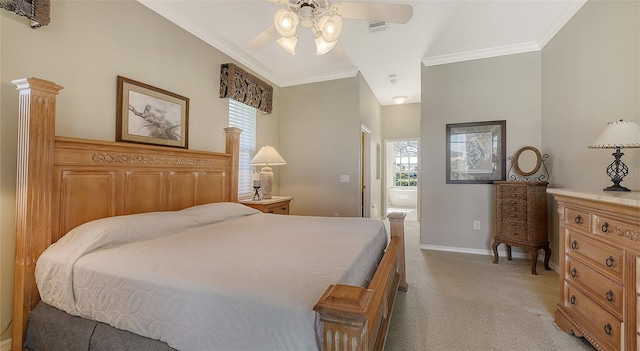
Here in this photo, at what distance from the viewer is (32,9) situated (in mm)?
1618

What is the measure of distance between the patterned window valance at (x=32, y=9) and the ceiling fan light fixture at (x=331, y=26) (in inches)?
70.3

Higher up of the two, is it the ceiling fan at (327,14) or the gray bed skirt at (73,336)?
the ceiling fan at (327,14)

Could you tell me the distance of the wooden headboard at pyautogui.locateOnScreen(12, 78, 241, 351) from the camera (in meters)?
1.48

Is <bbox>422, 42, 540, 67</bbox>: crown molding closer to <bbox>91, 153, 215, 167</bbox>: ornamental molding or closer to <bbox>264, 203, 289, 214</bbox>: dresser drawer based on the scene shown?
<bbox>264, 203, 289, 214</bbox>: dresser drawer

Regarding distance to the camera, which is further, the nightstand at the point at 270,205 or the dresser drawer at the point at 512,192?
the nightstand at the point at 270,205

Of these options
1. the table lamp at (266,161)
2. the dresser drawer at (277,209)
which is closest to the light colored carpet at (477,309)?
Result: the dresser drawer at (277,209)

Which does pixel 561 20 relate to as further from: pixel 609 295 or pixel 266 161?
pixel 266 161

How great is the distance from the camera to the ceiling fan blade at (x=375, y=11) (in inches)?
66.6

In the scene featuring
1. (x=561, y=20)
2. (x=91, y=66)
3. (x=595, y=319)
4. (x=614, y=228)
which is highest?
(x=561, y=20)

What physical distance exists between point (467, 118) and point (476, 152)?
19.4 inches

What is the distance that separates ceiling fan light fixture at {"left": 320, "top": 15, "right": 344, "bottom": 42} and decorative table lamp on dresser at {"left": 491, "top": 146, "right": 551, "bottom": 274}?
2.79 m

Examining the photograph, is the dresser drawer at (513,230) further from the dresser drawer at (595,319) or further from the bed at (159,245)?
the bed at (159,245)

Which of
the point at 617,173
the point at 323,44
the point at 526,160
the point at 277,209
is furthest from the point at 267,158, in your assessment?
the point at 526,160

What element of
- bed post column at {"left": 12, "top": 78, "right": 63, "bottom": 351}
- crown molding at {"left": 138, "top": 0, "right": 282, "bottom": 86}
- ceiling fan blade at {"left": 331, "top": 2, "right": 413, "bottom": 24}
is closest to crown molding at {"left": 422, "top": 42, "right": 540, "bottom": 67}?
ceiling fan blade at {"left": 331, "top": 2, "right": 413, "bottom": 24}
